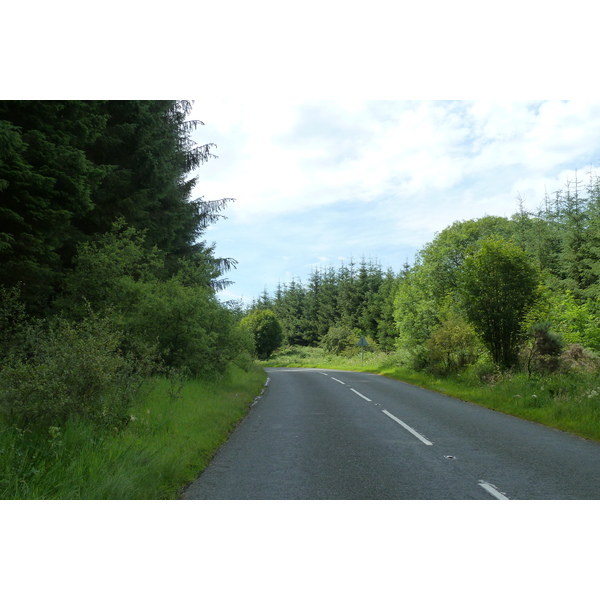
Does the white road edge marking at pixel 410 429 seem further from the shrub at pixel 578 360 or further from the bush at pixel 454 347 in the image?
the bush at pixel 454 347

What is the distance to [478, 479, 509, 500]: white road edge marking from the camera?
5422mm

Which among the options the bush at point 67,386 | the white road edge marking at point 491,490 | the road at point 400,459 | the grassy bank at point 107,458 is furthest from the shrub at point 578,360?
the bush at point 67,386

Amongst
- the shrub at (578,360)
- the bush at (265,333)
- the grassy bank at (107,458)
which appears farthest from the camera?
the bush at (265,333)

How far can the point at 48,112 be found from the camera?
9.48m

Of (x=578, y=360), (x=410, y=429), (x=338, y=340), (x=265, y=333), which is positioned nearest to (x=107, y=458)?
(x=410, y=429)

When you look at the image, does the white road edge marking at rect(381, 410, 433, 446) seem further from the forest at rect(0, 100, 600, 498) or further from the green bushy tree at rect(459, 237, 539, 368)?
the green bushy tree at rect(459, 237, 539, 368)

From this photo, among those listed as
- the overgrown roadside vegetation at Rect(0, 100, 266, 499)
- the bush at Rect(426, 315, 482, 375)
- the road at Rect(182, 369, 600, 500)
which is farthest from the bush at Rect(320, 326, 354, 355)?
the road at Rect(182, 369, 600, 500)

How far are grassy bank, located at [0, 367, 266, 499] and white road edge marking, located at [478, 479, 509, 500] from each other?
13.0ft

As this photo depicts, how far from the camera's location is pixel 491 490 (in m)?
5.70

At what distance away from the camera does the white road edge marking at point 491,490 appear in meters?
5.42

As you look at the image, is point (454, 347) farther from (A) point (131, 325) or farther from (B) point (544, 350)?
(A) point (131, 325)

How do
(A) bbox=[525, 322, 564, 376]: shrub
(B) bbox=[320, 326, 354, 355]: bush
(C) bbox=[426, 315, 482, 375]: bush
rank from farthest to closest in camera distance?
(B) bbox=[320, 326, 354, 355]: bush → (C) bbox=[426, 315, 482, 375]: bush → (A) bbox=[525, 322, 564, 376]: shrub

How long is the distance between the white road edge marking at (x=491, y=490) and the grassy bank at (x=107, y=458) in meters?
3.95

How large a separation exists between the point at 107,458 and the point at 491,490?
4.95 m
